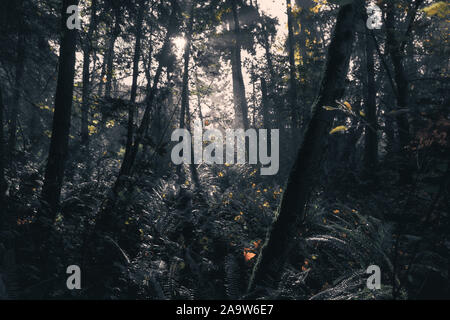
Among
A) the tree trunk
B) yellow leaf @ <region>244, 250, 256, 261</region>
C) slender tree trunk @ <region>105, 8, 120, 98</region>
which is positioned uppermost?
slender tree trunk @ <region>105, 8, 120, 98</region>

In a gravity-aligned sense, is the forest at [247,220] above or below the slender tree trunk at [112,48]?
below

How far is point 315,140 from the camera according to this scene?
10.7ft

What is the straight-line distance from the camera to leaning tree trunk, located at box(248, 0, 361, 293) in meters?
3.27

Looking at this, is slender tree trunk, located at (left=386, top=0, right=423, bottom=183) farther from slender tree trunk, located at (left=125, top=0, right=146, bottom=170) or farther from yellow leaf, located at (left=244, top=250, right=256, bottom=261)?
slender tree trunk, located at (left=125, top=0, right=146, bottom=170)

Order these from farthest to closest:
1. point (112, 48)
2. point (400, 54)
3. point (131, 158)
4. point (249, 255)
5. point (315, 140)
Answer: point (112, 48) → point (400, 54) → point (131, 158) → point (249, 255) → point (315, 140)

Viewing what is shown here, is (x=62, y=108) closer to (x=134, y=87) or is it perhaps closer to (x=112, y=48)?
(x=134, y=87)

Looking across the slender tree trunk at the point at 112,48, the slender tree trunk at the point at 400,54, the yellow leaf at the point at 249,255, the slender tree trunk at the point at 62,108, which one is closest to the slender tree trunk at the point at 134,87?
the slender tree trunk at the point at 112,48

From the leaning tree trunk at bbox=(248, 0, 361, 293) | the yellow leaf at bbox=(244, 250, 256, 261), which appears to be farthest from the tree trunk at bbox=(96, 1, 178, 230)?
the leaning tree trunk at bbox=(248, 0, 361, 293)

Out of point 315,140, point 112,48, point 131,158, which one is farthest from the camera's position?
point 112,48

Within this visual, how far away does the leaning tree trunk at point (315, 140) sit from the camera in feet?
10.7

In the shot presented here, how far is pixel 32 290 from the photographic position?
12.4 ft

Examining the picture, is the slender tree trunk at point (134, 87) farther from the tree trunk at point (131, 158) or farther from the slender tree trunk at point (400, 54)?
the slender tree trunk at point (400, 54)

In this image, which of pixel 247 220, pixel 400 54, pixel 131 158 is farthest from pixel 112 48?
pixel 400 54

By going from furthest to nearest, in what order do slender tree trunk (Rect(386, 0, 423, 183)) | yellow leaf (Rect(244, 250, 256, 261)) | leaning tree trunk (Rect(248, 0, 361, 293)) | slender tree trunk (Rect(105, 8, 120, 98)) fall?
slender tree trunk (Rect(105, 8, 120, 98)) < slender tree trunk (Rect(386, 0, 423, 183)) < yellow leaf (Rect(244, 250, 256, 261)) < leaning tree trunk (Rect(248, 0, 361, 293))
